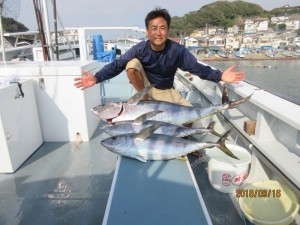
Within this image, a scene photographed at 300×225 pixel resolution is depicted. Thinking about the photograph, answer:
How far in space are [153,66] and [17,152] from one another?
187cm

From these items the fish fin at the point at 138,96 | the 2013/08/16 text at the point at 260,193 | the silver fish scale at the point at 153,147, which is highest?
the fish fin at the point at 138,96

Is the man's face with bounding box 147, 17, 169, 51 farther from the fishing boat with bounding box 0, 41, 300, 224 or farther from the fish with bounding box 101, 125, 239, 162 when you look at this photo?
the fish with bounding box 101, 125, 239, 162

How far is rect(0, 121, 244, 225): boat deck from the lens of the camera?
1.87 metres

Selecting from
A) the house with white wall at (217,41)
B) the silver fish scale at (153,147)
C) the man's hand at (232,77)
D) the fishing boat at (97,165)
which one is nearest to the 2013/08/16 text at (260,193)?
the fishing boat at (97,165)

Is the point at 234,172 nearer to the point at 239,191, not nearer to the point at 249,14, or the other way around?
the point at 239,191

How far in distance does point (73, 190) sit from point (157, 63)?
166cm

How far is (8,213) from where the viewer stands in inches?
79.3

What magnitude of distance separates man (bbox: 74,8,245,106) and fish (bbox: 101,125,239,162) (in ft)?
3.08

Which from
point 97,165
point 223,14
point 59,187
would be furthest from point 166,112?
point 223,14

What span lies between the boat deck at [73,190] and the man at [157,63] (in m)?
0.94

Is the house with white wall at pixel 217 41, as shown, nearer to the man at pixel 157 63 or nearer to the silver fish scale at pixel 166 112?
the man at pixel 157 63

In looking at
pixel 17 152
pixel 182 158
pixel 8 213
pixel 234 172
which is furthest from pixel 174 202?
pixel 17 152

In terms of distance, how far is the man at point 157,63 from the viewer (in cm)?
263

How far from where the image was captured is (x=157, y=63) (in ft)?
9.27
